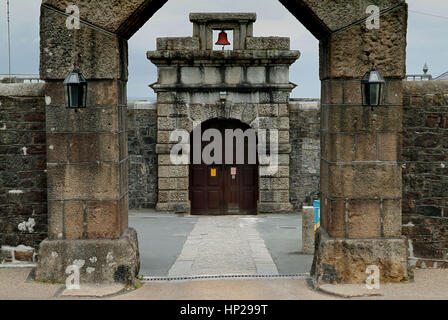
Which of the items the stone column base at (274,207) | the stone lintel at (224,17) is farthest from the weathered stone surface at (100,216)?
the stone lintel at (224,17)

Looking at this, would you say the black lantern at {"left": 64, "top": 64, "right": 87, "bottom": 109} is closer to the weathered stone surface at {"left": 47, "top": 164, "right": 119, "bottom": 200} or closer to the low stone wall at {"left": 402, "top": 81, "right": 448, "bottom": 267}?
the weathered stone surface at {"left": 47, "top": 164, "right": 119, "bottom": 200}

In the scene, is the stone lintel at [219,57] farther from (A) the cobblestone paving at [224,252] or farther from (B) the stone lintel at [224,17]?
(A) the cobblestone paving at [224,252]

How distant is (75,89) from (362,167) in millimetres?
3313

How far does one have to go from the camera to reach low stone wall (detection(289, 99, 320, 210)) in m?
13.8

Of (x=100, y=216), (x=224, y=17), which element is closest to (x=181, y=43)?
(x=224, y=17)

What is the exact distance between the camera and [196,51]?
13.1 meters

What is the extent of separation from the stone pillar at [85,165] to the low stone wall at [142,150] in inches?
299

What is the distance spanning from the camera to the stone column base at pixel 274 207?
13680mm

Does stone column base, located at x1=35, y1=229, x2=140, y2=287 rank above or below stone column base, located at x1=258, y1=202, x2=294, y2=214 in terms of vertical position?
above

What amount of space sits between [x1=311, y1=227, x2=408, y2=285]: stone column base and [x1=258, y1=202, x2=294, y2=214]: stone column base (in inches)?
299

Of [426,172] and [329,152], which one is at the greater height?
[329,152]

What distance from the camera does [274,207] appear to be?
44.9ft

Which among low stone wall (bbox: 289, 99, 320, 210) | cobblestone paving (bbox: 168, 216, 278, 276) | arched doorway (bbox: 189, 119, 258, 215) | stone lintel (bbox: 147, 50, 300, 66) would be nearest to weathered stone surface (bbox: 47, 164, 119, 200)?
cobblestone paving (bbox: 168, 216, 278, 276)

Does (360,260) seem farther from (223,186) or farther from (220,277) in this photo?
(223,186)
